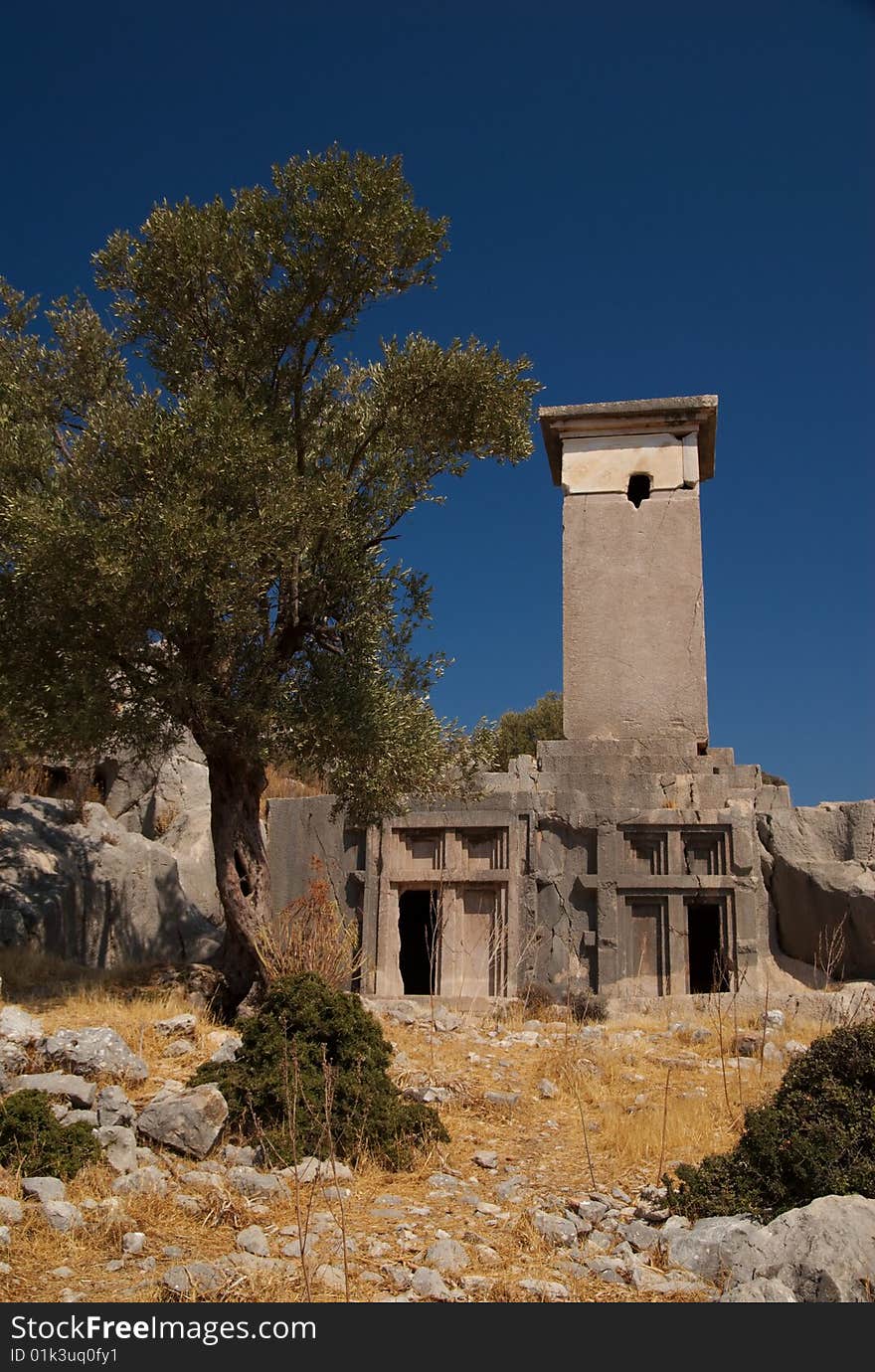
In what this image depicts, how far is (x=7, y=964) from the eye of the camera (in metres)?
11.7

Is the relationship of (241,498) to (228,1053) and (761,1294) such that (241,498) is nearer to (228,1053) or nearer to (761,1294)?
(228,1053)

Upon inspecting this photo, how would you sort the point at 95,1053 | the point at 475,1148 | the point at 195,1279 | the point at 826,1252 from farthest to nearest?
the point at 95,1053 → the point at 475,1148 → the point at 195,1279 → the point at 826,1252

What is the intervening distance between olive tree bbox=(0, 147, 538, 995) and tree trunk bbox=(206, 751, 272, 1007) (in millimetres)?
25

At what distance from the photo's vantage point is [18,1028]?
8.37m

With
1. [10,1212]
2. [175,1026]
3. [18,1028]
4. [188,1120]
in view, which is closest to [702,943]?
[175,1026]

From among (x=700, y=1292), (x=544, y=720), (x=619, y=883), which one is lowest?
(x=700, y=1292)

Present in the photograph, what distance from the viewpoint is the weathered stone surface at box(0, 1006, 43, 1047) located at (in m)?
8.27

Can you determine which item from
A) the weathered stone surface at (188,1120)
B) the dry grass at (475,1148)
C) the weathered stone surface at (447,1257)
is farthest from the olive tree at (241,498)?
the weathered stone surface at (447,1257)

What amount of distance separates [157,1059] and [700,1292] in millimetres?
5359

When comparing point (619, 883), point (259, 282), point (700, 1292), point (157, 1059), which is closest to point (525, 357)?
point (259, 282)

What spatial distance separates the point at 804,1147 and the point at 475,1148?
2.50 meters

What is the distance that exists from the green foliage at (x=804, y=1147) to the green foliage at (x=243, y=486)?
5555mm

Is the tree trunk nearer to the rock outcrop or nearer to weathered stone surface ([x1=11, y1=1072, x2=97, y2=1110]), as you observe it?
weathered stone surface ([x1=11, y1=1072, x2=97, y2=1110])

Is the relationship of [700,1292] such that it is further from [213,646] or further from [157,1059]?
[213,646]
